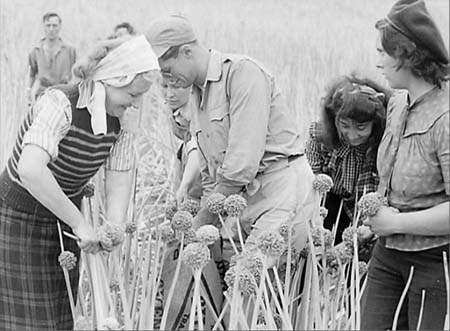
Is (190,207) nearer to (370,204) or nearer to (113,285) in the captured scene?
(113,285)

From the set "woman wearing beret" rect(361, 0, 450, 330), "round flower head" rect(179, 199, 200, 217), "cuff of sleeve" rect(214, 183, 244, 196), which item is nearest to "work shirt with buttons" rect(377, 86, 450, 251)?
"woman wearing beret" rect(361, 0, 450, 330)

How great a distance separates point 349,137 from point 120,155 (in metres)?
0.74

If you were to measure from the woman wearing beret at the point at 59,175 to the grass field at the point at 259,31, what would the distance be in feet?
Answer: 1.33

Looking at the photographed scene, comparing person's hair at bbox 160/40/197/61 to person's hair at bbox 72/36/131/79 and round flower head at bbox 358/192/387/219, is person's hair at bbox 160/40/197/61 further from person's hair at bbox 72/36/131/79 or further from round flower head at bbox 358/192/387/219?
round flower head at bbox 358/192/387/219

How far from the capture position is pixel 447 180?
6.43 feet

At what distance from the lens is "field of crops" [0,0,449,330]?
1.77 meters

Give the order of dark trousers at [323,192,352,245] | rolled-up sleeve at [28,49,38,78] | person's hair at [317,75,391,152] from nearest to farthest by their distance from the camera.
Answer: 1. person's hair at [317,75,391,152]
2. dark trousers at [323,192,352,245]
3. rolled-up sleeve at [28,49,38,78]

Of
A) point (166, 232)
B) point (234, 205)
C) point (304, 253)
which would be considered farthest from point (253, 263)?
point (304, 253)

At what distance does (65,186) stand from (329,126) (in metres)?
0.92

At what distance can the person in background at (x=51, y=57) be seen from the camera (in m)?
5.69

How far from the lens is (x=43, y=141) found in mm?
1974

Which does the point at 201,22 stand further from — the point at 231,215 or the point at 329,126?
the point at 231,215

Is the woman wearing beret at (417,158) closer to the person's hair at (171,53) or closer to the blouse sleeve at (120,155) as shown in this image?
the person's hair at (171,53)

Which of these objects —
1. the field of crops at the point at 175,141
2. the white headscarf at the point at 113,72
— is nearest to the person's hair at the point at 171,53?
the white headscarf at the point at 113,72
